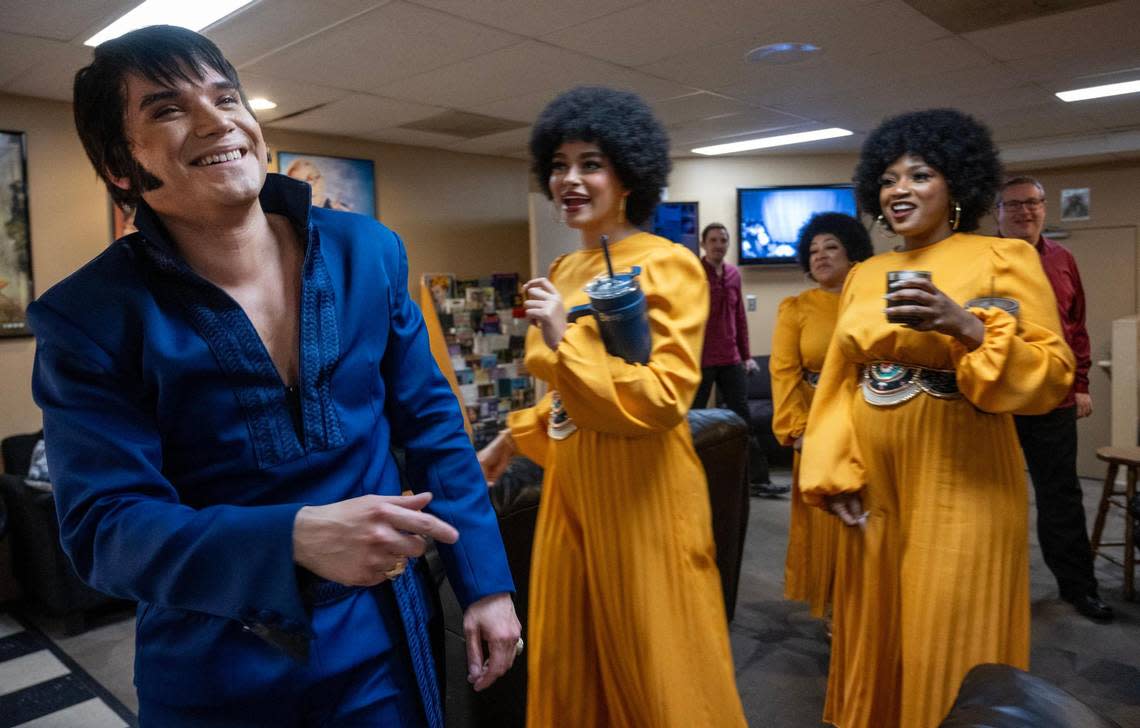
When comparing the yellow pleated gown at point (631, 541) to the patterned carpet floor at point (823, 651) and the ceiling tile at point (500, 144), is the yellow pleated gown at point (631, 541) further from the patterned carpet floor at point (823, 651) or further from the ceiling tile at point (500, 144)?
the ceiling tile at point (500, 144)

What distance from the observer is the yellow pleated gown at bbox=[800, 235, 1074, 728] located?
5.86 ft

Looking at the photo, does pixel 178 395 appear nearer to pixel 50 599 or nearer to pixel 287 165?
pixel 50 599

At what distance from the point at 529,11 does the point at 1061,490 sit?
2.94 m

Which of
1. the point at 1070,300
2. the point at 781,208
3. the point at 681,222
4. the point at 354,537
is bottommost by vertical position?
the point at 354,537

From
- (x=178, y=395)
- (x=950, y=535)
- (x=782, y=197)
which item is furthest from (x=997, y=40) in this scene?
(x=178, y=395)

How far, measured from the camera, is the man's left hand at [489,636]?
111cm

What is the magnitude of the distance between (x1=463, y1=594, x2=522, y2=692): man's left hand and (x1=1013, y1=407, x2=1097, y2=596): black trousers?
2.94 metres

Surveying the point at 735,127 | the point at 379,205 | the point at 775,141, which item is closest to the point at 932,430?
the point at 735,127

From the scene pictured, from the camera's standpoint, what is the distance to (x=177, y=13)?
10.4ft

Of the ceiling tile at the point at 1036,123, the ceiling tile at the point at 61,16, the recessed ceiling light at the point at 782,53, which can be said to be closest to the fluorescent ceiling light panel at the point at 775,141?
the ceiling tile at the point at 1036,123

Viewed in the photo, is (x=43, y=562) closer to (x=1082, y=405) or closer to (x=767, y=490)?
(x=767, y=490)

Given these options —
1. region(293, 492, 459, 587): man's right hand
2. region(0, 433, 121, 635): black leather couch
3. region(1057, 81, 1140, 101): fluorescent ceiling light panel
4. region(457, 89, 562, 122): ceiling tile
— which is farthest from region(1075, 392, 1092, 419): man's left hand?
region(0, 433, 121, 635): black leather couch

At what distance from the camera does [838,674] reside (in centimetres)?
218

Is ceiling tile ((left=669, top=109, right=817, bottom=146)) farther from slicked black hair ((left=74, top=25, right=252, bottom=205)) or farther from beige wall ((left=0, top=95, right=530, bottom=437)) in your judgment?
slicked black hair ((left=74, top=25, right=252, bottom=205))
